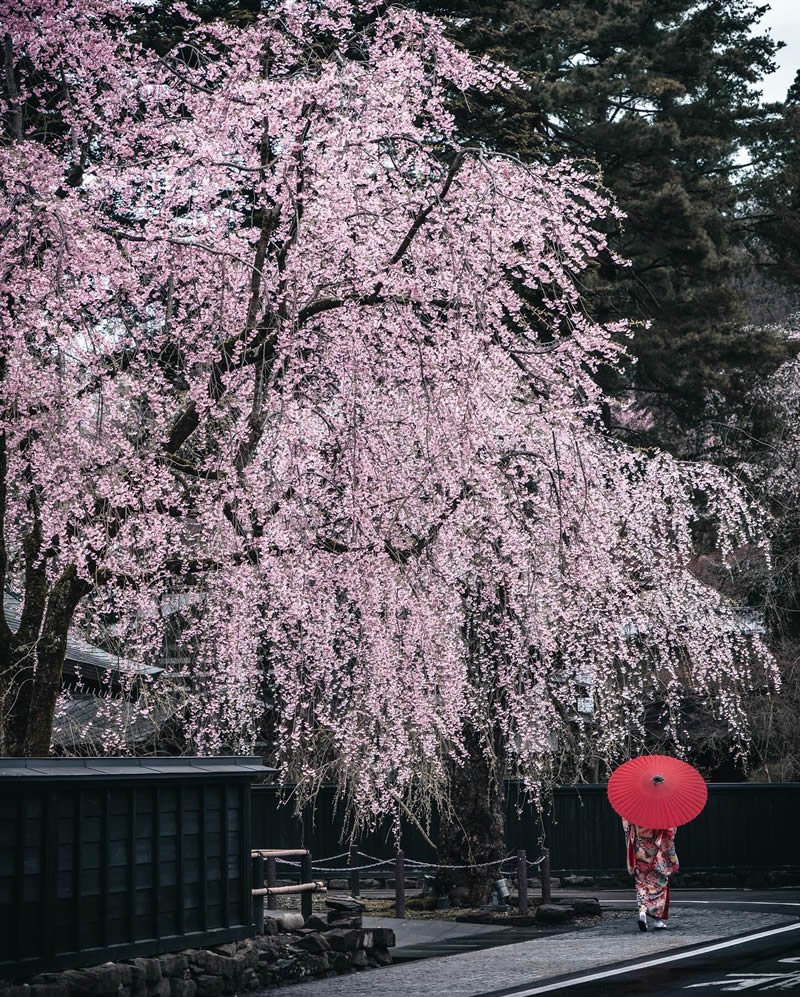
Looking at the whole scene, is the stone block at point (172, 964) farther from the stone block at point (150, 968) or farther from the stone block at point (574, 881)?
the stone block at point (574, 881)

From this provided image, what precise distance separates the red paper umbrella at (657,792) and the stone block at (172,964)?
16.6 feet

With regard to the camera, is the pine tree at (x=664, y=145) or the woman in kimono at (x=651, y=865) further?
the pine tree at (x=664, y=145)

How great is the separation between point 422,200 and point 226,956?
6.71 metres

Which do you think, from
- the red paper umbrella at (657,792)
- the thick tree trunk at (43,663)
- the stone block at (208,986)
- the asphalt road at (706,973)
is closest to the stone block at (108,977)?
the stone block at (208,986)

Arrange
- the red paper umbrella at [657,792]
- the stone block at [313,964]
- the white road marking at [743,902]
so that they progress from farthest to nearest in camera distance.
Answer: the white road marking at [743,902] → the red paper umbrella at [657,792] → the stone block at [313,964]

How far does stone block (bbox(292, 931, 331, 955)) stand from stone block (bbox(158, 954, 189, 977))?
6.21 ft

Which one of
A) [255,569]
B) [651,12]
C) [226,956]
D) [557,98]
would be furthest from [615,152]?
[226,956]

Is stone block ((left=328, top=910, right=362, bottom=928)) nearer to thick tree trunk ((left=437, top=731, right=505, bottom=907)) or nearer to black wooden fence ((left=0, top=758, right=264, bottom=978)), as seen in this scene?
black wooden fence ((left=0, top=758, right=264, bottom=978))

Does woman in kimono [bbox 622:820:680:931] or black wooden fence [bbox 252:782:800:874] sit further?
black wooden fence [bbox 252:782:800:874]

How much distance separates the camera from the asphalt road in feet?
30.5

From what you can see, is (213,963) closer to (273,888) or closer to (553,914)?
(273,888)

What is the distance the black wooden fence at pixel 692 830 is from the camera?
2000 cm

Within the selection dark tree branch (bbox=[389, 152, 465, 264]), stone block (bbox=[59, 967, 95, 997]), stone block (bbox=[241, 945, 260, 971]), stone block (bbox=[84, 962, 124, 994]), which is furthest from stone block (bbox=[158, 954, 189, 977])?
dark tree branch (bbox=[389, 152, 465, 264])

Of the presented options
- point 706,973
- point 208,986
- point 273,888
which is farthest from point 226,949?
point 706,973
